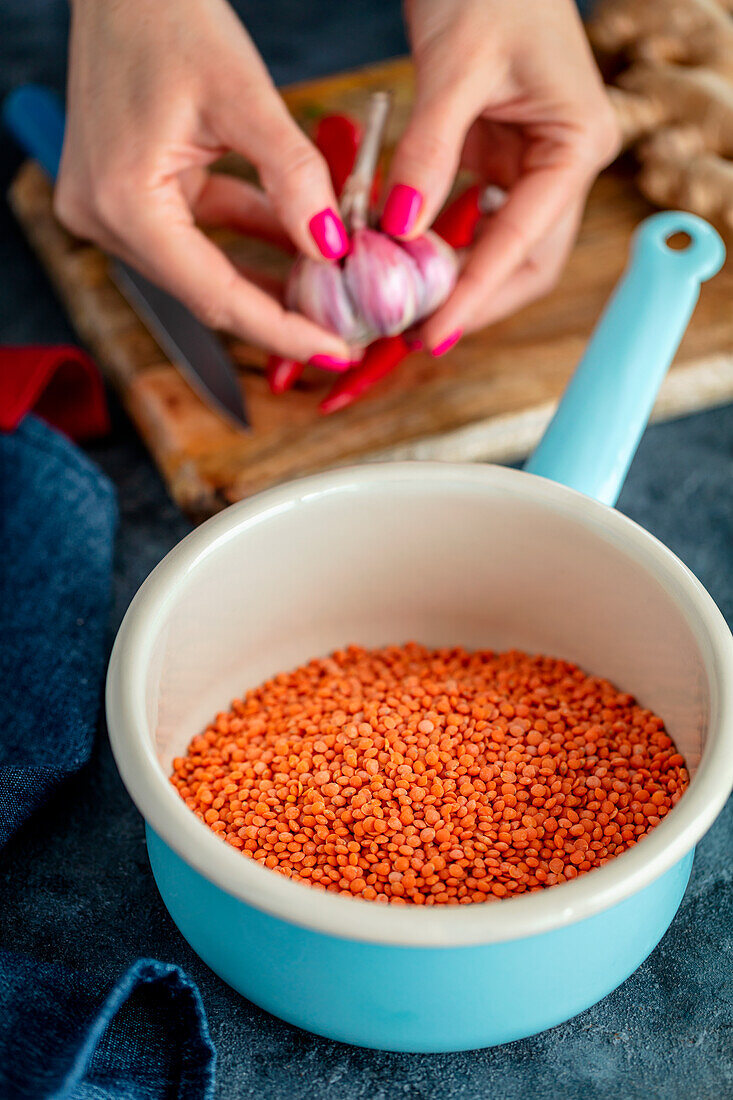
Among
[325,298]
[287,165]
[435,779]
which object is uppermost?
[287,165]

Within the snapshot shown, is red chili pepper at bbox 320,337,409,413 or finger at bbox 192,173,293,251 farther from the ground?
finger at bbox 192,173,293,251

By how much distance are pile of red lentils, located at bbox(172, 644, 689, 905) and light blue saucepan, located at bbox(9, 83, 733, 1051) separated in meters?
0.03

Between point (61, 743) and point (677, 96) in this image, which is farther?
point (677, 96)

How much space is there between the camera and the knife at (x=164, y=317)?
115cm

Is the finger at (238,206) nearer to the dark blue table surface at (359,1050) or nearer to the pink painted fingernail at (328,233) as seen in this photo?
the pink painted fingernail at (328,233)

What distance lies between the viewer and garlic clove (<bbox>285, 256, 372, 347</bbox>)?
105 cm

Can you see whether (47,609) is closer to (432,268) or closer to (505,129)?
(432,268)

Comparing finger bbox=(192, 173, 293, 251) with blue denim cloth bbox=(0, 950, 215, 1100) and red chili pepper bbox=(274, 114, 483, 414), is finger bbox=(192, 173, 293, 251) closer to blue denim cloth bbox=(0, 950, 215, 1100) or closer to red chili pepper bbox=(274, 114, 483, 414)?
red chili pepper bbox=(274, 114, 483, 414)

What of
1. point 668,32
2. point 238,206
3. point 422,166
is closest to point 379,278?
point 422,166

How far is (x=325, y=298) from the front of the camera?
3.46 feet

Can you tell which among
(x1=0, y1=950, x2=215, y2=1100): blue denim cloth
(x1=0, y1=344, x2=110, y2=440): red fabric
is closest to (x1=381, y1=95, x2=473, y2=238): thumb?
(x1=0, y1=344, x2=110, y2=440): red fabric

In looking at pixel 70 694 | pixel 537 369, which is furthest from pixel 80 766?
pixel 537 369

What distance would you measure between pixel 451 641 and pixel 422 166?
447mm

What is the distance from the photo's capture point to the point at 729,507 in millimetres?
1133
